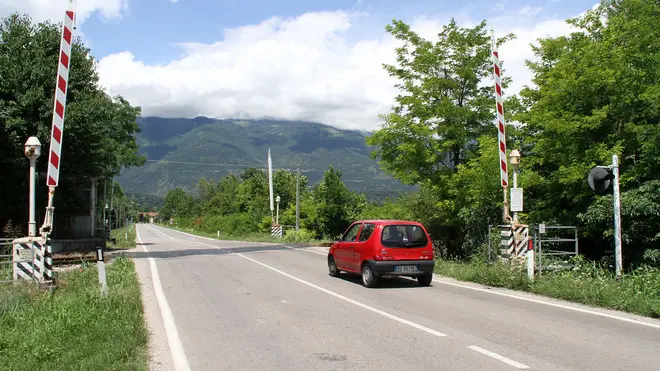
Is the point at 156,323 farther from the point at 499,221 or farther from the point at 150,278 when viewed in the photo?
the point at 499,221

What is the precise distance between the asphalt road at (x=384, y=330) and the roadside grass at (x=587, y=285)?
45cm

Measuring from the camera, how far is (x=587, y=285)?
10.1 meters

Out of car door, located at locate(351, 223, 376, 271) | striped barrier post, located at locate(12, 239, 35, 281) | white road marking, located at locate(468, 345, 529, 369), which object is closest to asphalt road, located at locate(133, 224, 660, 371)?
white road marking, located at locate(468, 345, 529, 369)

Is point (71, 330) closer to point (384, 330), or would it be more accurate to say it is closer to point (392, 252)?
point (384, 330)

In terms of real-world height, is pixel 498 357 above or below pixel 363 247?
below

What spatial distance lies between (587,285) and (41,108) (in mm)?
20635

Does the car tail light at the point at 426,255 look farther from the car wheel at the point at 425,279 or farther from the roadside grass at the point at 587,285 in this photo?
the roadside grass at the point at 587,285

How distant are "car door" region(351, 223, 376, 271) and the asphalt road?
0.69m

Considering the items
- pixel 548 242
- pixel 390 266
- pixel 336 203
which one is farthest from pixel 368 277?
pixel 336 203

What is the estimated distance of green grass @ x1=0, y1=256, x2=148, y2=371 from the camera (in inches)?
216

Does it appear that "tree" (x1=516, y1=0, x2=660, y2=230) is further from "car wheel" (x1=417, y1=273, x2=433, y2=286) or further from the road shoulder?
the road shoulder

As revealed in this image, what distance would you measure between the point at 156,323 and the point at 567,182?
11860mm

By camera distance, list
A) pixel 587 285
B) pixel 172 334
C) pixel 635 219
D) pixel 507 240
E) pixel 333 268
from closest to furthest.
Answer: pixel 172 334, pixel 587 285, pixel 507 240, pixel 635 219, pixel 333 268

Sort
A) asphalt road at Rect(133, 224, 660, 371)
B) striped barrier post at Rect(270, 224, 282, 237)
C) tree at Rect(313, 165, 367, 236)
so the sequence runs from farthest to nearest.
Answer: striped barrier post at Rect(270, 224, 282, 237), tree at Rect(313, 165, 367, 236), asphalt road at Rect(133, 224, 660, 371)
